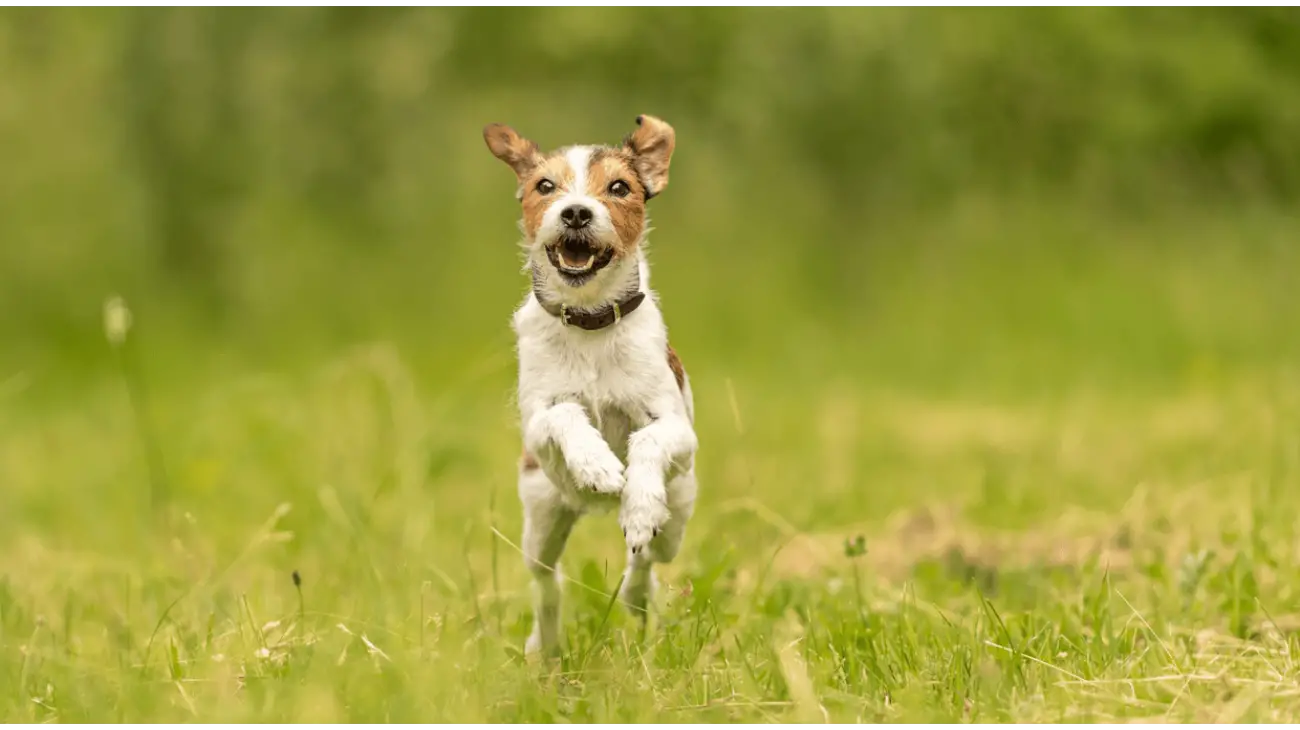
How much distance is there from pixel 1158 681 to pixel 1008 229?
31.1 ft

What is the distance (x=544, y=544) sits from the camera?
146 inches

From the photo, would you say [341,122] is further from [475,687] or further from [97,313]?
[475,687]

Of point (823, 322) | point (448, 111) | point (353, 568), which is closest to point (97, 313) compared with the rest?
point (448, 111)

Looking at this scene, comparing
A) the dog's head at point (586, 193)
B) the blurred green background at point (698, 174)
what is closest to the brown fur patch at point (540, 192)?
the dog's head at point (586, 193)

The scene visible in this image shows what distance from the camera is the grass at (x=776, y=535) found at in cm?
338

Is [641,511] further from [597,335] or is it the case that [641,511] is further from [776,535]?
[776,535]

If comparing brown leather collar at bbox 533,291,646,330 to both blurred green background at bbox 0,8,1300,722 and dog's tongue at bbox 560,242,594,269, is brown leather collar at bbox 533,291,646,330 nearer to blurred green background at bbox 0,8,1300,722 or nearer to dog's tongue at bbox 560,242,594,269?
dog's tongue at bbox 560,242,594,269

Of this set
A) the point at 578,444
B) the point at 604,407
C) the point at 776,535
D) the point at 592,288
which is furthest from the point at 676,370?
the point at 776,535

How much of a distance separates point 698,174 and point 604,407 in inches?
366

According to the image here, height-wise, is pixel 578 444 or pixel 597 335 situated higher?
pixel 597 335

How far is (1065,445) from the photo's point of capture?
8.01 m

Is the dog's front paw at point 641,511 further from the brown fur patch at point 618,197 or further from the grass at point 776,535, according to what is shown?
the brown fur patch at point 618,197

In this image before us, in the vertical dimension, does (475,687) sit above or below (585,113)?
below

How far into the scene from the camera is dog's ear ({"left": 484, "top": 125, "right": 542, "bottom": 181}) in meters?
3.35
